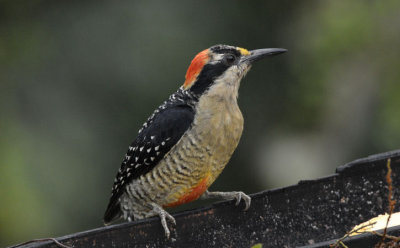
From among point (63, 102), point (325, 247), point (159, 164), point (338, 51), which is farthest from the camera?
point (338, 51)

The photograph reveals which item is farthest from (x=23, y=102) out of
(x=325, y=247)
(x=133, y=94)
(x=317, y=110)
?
(x=325, y=247)

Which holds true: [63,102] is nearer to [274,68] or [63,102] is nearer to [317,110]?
[274,68]

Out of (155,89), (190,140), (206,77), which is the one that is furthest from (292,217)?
(155,89)

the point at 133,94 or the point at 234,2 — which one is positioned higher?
the point at 234,2

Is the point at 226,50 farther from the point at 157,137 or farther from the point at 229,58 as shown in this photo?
the point at 157,137

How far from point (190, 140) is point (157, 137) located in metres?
0.21

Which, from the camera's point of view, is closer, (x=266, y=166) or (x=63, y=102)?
(x=63, y=102)

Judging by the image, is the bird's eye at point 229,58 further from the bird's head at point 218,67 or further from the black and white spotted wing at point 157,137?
the black and white spotted wing at point 157,137

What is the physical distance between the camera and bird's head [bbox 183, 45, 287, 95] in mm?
4125

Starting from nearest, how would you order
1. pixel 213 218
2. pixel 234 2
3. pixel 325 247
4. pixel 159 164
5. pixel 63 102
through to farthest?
pixel 325 247 → pixel 213 218 → pixel 159 164 → pixel 63 102 → pixel 234 2

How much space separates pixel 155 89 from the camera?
641 cm

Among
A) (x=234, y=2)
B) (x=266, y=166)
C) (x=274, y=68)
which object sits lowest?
(x=266, y=166)

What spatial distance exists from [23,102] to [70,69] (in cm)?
55

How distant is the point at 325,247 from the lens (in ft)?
8.28
